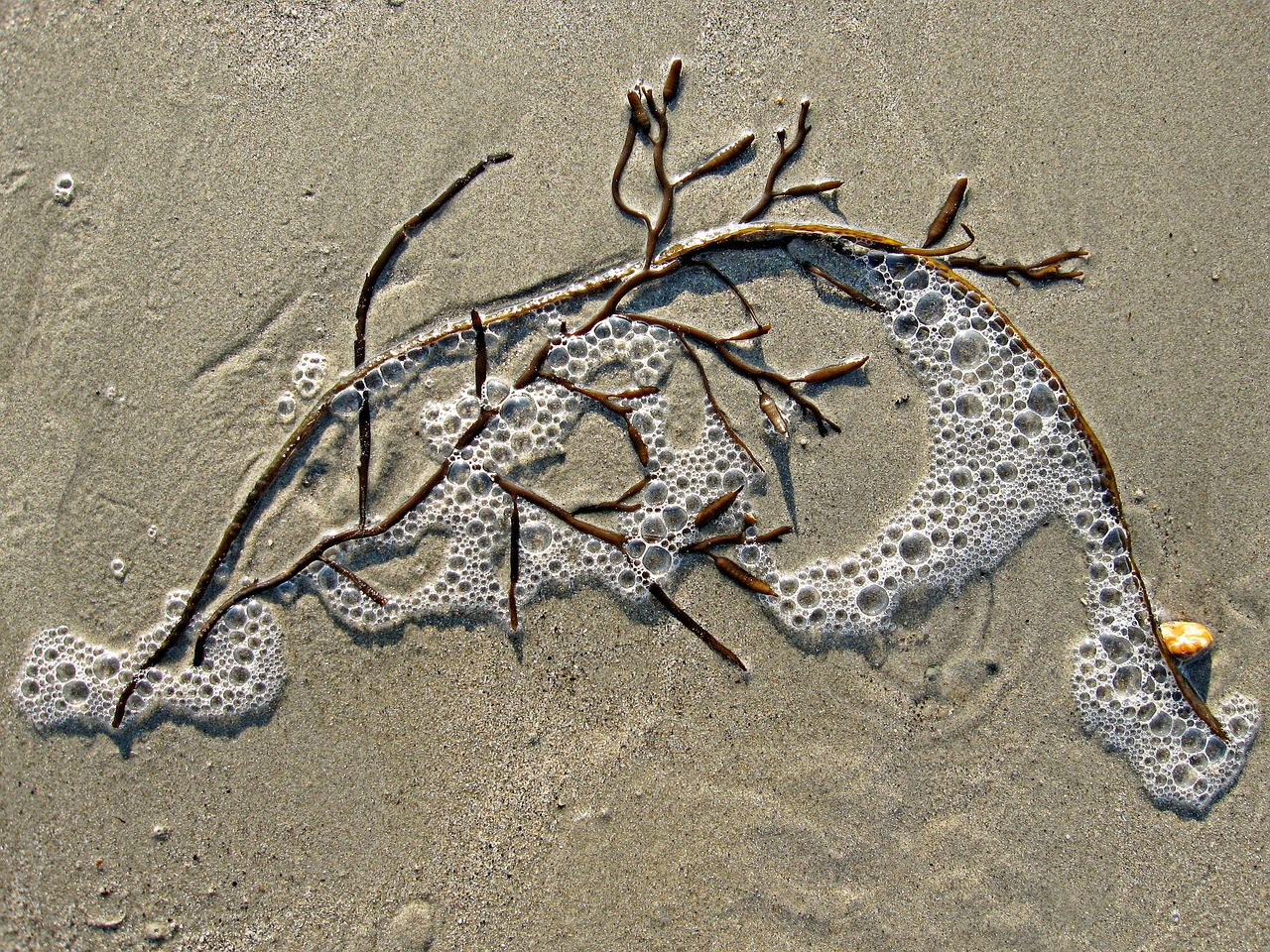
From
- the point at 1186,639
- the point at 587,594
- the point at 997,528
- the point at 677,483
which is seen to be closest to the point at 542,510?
the point at 587,594

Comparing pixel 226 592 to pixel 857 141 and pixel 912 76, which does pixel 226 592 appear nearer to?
pixel 857 141

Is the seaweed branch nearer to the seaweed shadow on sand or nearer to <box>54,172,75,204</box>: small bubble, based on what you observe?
the seaweed shadow on sand

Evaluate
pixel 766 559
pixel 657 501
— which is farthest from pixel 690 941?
pixel 657 501

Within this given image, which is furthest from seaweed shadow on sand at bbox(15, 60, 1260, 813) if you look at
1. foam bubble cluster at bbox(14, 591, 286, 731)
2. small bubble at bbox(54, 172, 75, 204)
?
small bubble at bbox(54, 172, 75, 204)

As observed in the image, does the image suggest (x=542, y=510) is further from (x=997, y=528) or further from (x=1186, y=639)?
(x=1186, y=639)

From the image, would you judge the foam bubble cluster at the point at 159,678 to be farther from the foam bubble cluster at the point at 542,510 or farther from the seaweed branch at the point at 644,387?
the foam bubble cluster at the point at 542,510
